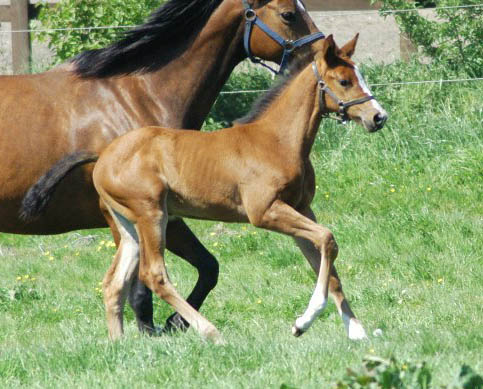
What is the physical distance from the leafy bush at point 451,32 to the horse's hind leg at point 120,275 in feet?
19.4

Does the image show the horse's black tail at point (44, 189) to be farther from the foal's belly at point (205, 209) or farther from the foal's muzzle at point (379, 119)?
the foal's muzzle at point (379, 119)

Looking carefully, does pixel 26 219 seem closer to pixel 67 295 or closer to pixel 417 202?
pixel 67 295

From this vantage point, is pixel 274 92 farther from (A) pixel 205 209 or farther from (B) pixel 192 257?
(B) pixel 192 257

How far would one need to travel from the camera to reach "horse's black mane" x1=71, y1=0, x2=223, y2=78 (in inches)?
247

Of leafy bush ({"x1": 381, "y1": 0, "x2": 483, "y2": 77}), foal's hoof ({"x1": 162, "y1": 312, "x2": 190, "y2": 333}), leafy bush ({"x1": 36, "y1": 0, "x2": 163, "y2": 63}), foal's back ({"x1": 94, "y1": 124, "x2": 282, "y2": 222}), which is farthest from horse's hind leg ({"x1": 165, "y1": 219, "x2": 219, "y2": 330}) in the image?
leafy bush ({"x1": 381, "y1": 0, "x2": 483, "y2": 77})

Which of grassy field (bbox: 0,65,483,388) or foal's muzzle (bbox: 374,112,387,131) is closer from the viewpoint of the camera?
grassy field (bbox: 0,65,483,388)

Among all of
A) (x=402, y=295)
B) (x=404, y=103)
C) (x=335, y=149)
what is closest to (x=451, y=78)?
(x=404, y=103)

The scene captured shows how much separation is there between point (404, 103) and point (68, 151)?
5.54 meters

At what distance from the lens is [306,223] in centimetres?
541

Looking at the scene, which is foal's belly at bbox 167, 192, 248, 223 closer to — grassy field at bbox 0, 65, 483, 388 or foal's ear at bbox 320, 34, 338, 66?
grassy field at bbox 0, 65, 483, 388

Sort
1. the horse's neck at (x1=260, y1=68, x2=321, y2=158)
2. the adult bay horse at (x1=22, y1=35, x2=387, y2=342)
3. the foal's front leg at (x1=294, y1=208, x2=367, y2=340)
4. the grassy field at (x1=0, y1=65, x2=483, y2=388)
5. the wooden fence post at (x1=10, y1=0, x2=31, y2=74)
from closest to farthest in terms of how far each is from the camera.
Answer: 1. the grassy field at (x1=0, y1=65, x2=483, y2=388)
2. the foal's front leg at (x1=294, y1=208, x2=367, y2=340)
3. the adult bay horse at (x1=22, y1=35, x2=387, y2=342)
4. the horse's neck at (x1=260, y1=68, x2=321, y2=158)
5. the wooden fence post at (x1=10, y1=0, x2=31, y2=74)

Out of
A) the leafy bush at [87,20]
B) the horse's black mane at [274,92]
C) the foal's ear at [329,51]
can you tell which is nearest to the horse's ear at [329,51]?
the foal's ear at [329,51]

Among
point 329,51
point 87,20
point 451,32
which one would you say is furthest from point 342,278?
point 87,20

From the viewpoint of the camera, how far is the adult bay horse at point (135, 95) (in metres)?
6.02
